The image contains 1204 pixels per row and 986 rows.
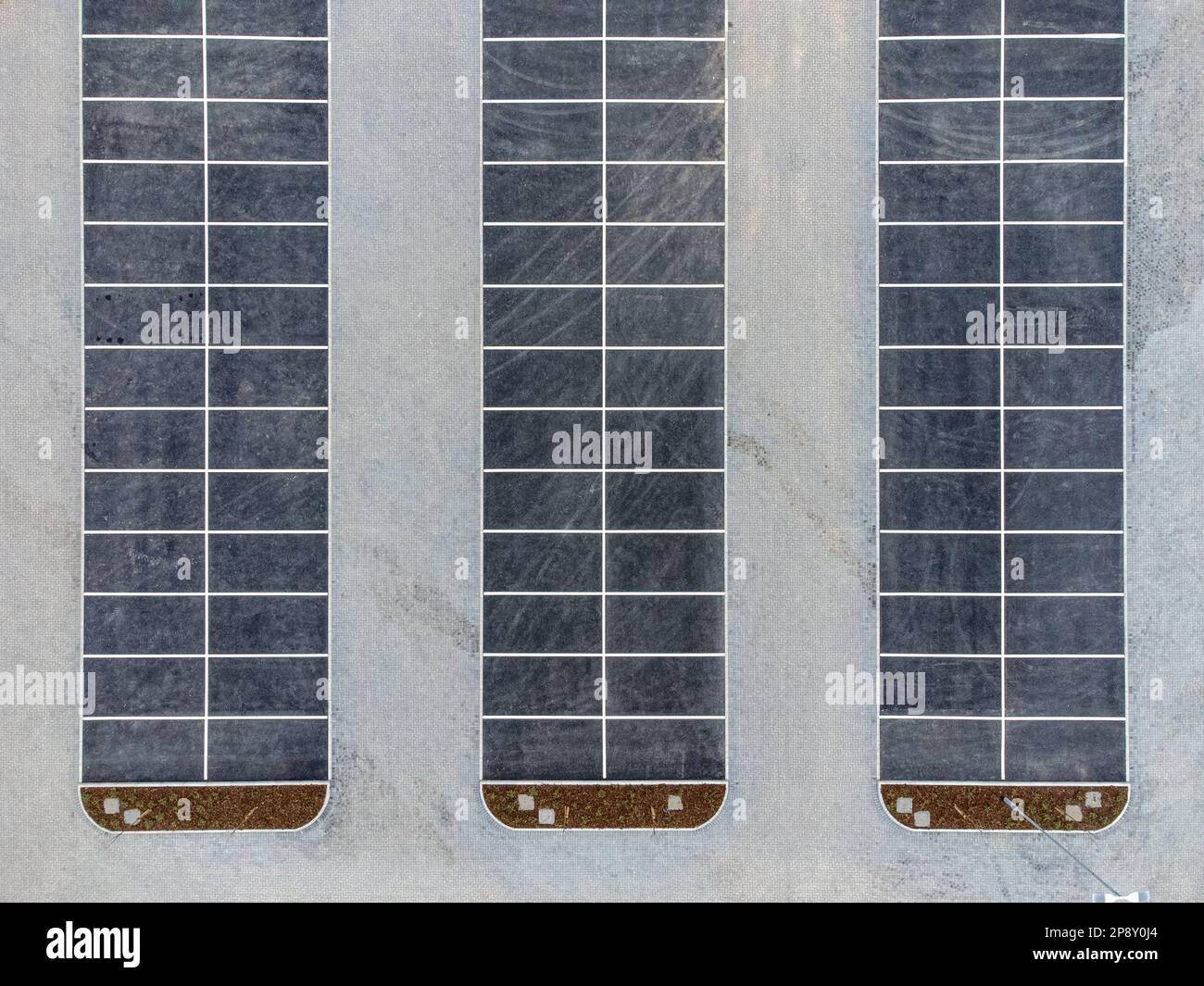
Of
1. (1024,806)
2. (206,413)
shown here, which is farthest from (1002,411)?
(206,413)

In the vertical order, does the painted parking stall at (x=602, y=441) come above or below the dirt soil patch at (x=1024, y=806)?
above

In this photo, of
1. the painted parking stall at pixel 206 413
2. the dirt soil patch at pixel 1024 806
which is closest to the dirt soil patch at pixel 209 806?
the painted parking stall at pixel 206 413

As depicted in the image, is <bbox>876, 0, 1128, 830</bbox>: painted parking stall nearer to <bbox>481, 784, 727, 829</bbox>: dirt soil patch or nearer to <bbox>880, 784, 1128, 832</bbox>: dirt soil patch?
<bbox>880, 784, 1128, 832</bbox>: dirt soil patch

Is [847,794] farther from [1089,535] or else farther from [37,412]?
[37,412]

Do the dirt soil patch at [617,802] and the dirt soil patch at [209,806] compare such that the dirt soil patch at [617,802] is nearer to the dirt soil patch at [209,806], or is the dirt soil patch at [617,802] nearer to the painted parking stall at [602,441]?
the painted parking stall at [602,441]

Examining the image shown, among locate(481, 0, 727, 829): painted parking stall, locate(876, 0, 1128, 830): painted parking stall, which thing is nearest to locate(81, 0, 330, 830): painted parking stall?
locate(481, 0, 727, 829): painted parking stall

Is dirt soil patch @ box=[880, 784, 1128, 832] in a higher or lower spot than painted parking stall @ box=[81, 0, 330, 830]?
lower
